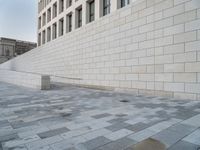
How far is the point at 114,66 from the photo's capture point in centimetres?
910

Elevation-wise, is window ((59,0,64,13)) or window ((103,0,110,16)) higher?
window ((59,0,64,13))

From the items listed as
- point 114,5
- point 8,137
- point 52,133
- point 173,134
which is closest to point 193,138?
point 173,134

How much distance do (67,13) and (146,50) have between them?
10.6 m

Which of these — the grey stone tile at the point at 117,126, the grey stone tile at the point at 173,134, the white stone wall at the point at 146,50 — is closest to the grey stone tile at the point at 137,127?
the grey stone tile at the point at 117,126

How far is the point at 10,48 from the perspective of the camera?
181 feet

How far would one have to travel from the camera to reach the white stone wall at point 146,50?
594 centimetres

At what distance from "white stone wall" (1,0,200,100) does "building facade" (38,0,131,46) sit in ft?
4.14

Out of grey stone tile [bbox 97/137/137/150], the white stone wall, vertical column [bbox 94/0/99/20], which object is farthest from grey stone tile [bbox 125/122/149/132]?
vertical column [bbox 94/0/99/20]

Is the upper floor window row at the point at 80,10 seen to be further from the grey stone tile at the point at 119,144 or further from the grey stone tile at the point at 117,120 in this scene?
the grey stone tile at the point at 119,144

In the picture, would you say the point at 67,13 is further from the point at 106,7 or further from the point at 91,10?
the point at 106,7

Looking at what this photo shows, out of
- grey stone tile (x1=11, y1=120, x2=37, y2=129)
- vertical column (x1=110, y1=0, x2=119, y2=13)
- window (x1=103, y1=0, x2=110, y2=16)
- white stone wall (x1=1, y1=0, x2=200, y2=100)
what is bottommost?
grey stone tile (x1=11, y1=120, x2=37, y2=129)

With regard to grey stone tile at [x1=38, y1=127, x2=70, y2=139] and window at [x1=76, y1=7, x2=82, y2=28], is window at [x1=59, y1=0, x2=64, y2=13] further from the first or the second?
grey stone tile at [x1=38, y1=127, x2=70, y2=139]

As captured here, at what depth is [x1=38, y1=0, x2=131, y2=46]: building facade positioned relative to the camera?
11.3 meters

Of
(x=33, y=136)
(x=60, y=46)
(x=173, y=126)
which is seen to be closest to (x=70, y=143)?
(x=33, y=136)
